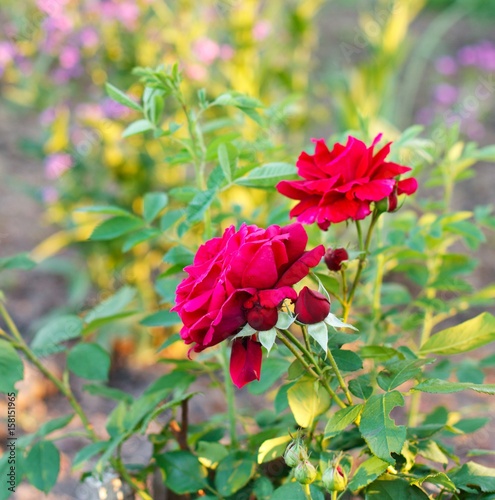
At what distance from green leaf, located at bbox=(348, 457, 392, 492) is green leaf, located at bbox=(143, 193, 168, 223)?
369 mm

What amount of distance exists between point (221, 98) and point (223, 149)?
0.18ft

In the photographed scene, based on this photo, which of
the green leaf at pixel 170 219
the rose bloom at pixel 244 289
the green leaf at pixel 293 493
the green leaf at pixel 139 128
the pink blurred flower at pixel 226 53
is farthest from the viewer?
the pink blurred flower at pixel 226 53

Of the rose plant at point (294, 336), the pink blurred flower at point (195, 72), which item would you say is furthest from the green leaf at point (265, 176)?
the pink blurred flower at point (195, 72)

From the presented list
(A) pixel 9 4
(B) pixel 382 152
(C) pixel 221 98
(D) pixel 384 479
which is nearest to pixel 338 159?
(B) pixel 382 152

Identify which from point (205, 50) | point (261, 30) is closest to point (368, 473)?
point (205, 50)

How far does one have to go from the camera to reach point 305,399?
593mm

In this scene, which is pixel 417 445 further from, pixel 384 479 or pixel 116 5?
pixel 116 5

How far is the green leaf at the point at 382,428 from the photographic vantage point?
18.8 inches

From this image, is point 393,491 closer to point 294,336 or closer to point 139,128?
point 294,336

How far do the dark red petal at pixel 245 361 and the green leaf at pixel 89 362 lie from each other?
300 millimetres

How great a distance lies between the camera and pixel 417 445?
0.63m

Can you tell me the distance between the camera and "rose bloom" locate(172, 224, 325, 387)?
0.45m

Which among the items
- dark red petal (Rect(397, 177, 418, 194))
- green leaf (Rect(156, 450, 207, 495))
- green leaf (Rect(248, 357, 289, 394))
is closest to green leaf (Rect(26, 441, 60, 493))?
green leaf (Rect(156, 450, 207, 495))

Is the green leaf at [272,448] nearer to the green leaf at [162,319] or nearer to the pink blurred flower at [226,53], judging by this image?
the green leaf at [162,319]
